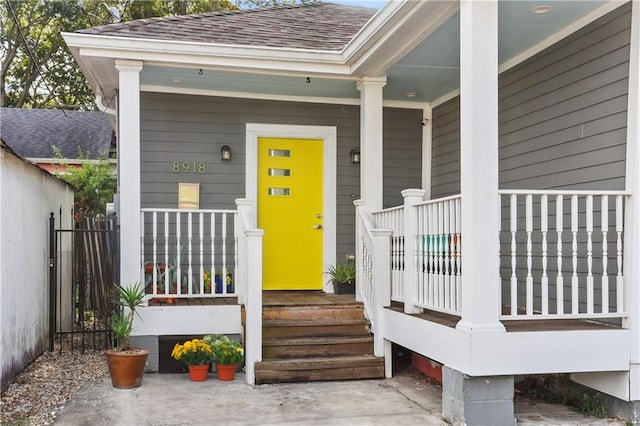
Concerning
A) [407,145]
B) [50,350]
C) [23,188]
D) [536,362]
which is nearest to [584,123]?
[536,362]

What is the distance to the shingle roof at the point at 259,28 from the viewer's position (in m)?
5.81

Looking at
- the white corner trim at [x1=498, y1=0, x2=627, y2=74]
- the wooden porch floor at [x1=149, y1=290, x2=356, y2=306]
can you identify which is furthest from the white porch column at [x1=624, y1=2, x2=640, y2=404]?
the wooden porch floor at [x1=149, y1=290, x2=356, y2=306]

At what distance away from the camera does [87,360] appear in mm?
5703

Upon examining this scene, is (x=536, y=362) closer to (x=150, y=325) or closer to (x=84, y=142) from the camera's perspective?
(x=150, y=325)

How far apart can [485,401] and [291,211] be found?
361 cm

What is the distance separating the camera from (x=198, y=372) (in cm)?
511

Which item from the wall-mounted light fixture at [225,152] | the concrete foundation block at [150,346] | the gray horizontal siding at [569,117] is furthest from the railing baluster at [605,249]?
the wall-mounted light fixture at [225,152]

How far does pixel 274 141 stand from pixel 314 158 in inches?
19.8

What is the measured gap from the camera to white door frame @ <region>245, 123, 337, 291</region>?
22.2ft

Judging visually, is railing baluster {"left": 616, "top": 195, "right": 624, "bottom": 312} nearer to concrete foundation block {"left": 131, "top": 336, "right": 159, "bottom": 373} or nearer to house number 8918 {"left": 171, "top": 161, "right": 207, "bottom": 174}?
concrete foundation block {"left": 131, "top": 336, "right": 159, "bottom": 373}

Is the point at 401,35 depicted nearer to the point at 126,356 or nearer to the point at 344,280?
the point at 344,280

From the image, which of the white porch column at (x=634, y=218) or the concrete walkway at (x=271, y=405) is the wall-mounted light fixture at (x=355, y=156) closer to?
Result: the concrete walkway at (x=271, y=405)

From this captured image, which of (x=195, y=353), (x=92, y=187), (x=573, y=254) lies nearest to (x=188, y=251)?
(x=195, y=353)

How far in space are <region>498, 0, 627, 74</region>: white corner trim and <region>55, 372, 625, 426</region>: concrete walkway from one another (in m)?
2.83
